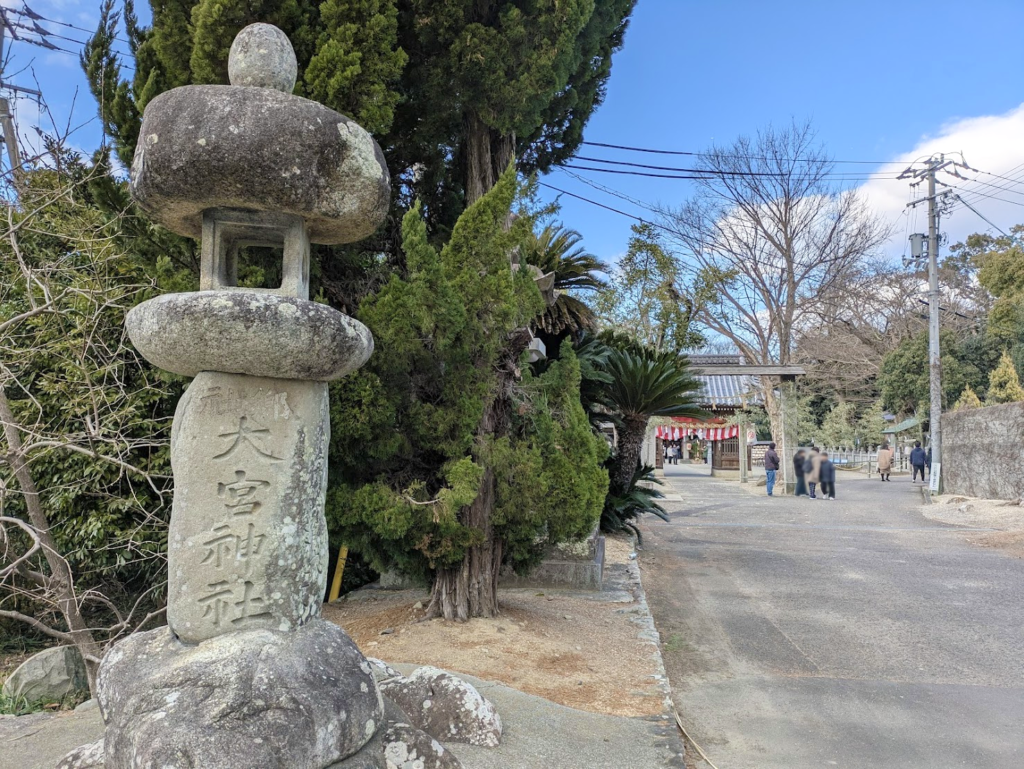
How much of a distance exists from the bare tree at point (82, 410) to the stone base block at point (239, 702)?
9.89 feet

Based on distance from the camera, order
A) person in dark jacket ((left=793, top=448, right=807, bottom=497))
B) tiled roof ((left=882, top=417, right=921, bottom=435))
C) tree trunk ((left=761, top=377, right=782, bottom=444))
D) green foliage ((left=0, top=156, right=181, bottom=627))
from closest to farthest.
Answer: green foliage ((left=0, top=156, right=181, bottom=627)), person in dark jacket ((left=793, top=448, right=807, bottom=497)), tree trunk ((left=761, top=377, right=782, bottom=444)), tiled roof ((left=882, top=417, right=921, bottom=435))

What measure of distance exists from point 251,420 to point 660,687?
3241 millimetres

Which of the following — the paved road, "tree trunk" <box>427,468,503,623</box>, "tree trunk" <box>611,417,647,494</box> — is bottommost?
the paved road

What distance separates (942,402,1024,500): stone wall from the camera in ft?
46.8

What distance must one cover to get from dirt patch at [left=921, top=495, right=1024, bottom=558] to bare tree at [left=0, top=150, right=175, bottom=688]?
11.1 meters

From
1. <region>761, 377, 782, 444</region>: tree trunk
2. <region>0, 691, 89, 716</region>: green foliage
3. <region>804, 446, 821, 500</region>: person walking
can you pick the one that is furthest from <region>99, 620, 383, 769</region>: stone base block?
<region>761, 377, 782, 444</region>: tree trunk

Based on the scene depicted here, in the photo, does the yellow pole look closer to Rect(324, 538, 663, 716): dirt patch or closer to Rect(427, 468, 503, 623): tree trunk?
Rect(324, 538, 663, 716): dirt patch

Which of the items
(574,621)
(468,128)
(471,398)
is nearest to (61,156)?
(468,128)

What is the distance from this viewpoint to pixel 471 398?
5109 mm

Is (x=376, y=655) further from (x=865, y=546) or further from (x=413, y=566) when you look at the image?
(x=865, y=546)

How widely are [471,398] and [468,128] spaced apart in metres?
2.53

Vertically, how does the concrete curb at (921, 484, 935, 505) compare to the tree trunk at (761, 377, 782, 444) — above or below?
below

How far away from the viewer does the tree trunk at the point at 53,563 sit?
16.2ft

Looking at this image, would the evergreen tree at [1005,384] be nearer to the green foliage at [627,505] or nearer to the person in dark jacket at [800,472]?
the person in dark jacket at [800,472]
